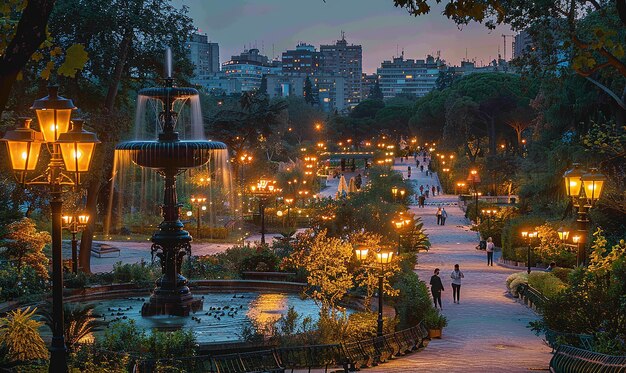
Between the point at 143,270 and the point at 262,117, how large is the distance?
38.8m

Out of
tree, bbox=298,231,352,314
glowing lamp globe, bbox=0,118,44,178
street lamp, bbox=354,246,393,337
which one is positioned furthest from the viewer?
tree, bbox=298,231,352,314

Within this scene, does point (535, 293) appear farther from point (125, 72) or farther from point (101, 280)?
point (125, 72)

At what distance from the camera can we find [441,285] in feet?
84.0

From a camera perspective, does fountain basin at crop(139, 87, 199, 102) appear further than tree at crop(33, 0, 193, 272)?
No

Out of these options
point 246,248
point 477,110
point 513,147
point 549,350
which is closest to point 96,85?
point 246,248

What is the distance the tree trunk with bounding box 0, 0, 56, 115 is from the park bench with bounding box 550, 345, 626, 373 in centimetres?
870

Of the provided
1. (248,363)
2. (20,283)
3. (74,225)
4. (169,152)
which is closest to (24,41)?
(248,363)

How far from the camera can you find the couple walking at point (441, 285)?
25469mm

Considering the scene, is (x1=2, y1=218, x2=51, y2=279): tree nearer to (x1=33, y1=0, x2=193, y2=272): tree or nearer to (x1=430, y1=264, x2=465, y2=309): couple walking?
(x1=33, y1=0, x2=193, y2=272): tree

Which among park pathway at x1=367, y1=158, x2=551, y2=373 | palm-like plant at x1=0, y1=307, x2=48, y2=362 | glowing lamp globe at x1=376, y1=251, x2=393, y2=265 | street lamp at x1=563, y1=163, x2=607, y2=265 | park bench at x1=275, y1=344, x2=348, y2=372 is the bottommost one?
park pathway at x1=367, y1=158, x2=551, y2=373

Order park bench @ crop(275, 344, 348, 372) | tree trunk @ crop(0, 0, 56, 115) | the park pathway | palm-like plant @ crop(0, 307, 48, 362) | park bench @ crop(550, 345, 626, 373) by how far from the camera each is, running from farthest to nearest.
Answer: the park pathway, park bench @ crop(275, 344, 348, 372), palm-like plant @ crop(0, 307, 48, 362), park bench @ crop(550, 345, 626, 373), tree trunk @ crop(0, 0, 56, 115)

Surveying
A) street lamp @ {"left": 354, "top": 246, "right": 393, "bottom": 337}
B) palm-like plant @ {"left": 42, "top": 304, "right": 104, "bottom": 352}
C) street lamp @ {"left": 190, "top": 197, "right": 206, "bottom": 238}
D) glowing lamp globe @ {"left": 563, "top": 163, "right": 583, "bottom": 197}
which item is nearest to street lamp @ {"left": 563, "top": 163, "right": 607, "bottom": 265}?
glowing lamp globe @ {"left": 563, "top": 163, "right": 583, "bottom": 197}

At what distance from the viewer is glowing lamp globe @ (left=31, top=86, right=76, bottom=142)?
1002cm

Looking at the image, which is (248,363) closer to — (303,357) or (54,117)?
(303,357)
